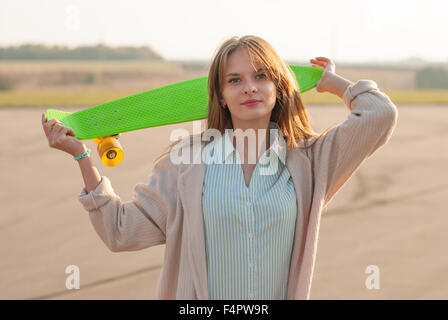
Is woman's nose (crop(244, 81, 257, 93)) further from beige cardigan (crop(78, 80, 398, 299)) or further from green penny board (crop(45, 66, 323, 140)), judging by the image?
green penny board (crop(45, 66, 323, 140))

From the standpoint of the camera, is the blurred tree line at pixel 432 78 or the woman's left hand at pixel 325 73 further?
the blurred tree line at pixel 432 78

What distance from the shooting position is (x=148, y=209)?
7.22ft

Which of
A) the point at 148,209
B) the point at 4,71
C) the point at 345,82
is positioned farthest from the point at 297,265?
the point at 4,71

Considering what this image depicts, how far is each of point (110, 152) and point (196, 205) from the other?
0.59 metres

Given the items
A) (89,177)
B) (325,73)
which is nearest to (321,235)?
(325,73)

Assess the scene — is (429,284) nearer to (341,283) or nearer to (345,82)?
(341,283)

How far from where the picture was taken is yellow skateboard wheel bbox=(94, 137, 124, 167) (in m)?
2.47

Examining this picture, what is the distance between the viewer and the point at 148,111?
113 inches

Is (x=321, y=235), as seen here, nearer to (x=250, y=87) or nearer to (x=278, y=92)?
(x=278, y=92)

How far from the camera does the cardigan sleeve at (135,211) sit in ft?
7.09

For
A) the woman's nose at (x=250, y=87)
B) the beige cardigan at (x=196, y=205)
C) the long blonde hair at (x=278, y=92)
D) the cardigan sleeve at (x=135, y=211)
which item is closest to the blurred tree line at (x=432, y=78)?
the long blonde hair at (x=278, y=92)

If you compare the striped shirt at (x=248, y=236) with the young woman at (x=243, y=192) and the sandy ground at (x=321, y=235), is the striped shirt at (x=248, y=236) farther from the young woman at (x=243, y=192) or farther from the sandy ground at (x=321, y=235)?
the sandy ground at (x=321, y=235)

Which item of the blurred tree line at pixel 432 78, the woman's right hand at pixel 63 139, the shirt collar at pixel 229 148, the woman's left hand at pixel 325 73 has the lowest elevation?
the shirt collar at pixel 229 148
